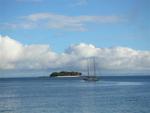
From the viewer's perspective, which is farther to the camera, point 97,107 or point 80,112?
point 97,107

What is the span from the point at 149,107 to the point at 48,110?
18121 mm

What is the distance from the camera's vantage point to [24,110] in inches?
2852

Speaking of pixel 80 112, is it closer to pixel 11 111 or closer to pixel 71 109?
pixel 71 109

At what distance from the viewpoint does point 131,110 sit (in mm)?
69062

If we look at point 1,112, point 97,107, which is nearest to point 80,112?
point 97,107

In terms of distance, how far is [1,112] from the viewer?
68.8 m

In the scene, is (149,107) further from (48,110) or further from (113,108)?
(48,110)

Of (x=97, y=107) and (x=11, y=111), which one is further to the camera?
(x=97, y=107)

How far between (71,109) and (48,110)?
168 inches

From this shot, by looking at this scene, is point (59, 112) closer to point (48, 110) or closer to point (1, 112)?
point (48, 110)

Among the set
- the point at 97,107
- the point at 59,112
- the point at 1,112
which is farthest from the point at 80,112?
the point at 1,112

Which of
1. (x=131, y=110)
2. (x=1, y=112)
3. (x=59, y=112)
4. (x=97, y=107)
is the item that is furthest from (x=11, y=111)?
(x=131, y=110)

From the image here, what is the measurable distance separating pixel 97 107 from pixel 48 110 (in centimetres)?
1005

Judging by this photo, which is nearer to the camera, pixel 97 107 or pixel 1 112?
pixel 1 112
